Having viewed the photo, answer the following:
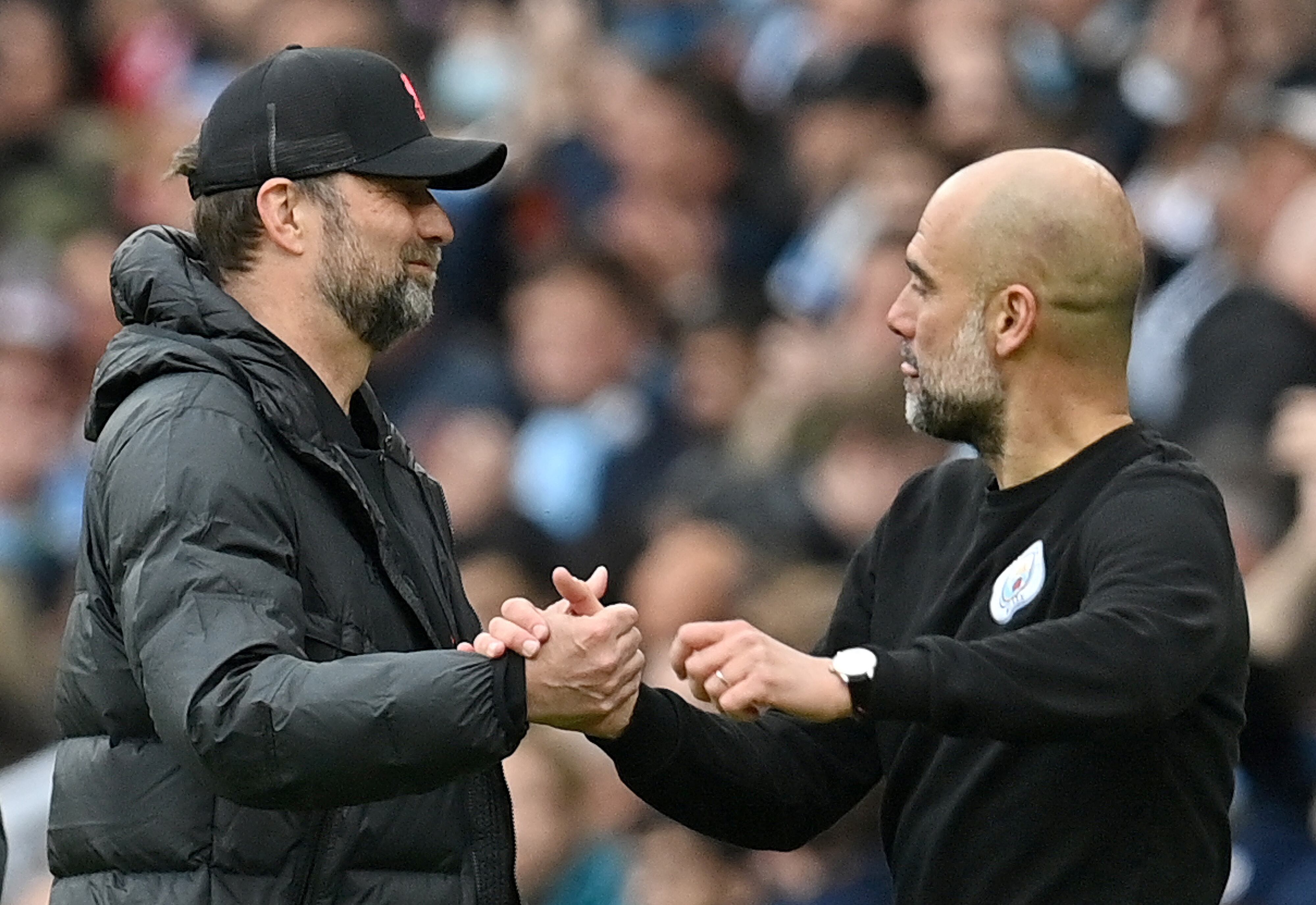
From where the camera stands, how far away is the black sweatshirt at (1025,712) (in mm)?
3041

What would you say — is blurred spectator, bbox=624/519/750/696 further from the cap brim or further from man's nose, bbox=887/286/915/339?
the cap brim

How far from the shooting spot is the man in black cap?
2.95 metres

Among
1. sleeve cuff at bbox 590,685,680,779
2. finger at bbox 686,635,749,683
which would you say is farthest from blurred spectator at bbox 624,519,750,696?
finger at bbox 686,635,749,683

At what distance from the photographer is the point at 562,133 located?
325 inches

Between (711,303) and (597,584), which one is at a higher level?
(597,584)

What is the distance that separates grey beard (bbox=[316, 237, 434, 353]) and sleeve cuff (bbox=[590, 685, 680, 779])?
2.17 feet

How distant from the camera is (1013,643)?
306 cm

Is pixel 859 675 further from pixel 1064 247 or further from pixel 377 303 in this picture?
pixel 377 303

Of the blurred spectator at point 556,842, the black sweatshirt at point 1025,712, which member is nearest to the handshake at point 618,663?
the black sweatshirt at point 1025,712

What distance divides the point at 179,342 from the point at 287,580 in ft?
1.31

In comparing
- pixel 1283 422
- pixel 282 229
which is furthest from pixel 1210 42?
pixel 282 229

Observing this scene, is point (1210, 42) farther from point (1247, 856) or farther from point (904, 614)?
point (904, 614)

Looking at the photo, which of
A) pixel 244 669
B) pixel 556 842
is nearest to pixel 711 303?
pixel 556 842

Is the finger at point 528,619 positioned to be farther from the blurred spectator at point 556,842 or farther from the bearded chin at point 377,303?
the blurred spectator at point 556,842
